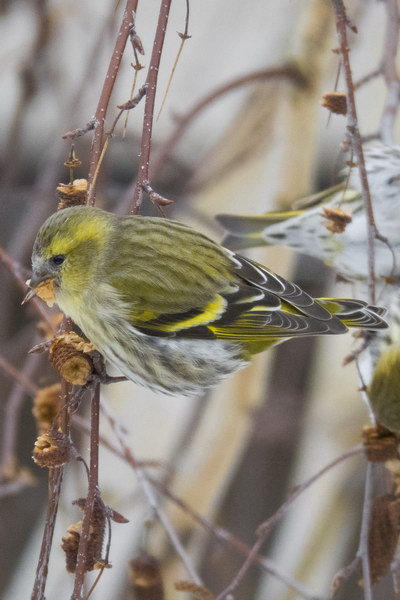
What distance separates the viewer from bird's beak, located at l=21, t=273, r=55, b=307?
64.8 inches

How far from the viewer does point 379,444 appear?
5.75ft

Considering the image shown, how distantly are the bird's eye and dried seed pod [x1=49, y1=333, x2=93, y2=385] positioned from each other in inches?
10.7

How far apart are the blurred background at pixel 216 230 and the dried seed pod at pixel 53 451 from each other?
112cm

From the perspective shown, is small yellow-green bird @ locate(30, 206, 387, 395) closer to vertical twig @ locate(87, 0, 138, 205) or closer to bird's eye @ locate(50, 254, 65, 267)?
bird's eye @ locate(50, 254, 65, 267)

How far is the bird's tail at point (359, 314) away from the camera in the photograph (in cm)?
169

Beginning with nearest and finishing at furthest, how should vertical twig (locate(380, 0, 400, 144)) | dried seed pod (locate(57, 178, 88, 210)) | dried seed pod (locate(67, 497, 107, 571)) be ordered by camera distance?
1. dried seed pod (locate(67, 497, 107, 571))
2. dried seed pod (locate(57, 178, 88, 210))
3. vertical twig (locate(380, 0, 400, 144))

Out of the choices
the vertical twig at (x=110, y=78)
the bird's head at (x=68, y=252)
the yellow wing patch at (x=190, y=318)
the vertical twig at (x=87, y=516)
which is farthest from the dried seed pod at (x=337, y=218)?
the vertical twig at (x=87, y=516)

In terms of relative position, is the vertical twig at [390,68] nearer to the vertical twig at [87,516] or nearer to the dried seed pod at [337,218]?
the dried seed pod at [337,218]

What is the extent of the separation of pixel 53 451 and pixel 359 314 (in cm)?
68

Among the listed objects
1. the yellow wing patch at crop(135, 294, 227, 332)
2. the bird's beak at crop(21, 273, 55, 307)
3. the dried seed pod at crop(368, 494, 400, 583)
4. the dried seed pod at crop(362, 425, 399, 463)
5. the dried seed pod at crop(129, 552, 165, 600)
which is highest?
the bird's beak at crop(21, 273, 55, 307)

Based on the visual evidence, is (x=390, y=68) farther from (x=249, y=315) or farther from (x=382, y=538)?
(x=382, y=538)

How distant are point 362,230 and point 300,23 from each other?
91 cm

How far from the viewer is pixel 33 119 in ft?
12.4

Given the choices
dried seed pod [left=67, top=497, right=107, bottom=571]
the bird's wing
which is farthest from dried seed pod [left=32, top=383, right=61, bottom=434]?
dried seed pod [left=67, top=497, right=107, bottom=571]
